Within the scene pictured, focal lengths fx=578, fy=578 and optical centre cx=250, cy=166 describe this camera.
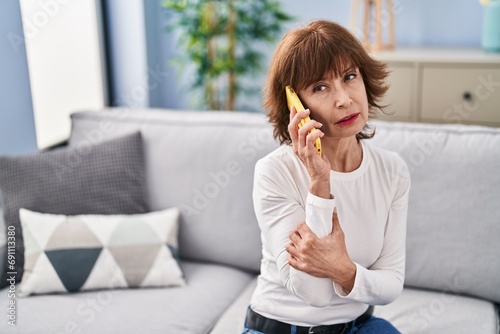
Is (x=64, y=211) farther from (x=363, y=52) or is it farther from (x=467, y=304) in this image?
(x=467, y=304)

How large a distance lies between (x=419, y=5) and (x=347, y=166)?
6.36ft

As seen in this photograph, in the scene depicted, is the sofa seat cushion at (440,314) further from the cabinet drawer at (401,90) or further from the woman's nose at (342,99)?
the cabinet drawer at (401,90)

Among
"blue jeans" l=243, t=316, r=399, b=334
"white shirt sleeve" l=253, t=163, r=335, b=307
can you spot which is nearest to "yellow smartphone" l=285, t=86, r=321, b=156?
"white shirt sleeve" l=253, t=163, r=335, b=307

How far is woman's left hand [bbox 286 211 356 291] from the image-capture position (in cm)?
119

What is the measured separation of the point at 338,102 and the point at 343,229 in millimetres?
290

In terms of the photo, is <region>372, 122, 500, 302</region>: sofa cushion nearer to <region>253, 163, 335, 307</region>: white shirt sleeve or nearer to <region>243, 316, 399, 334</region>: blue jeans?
<region>243, 316, 399, 334</region>: blue jeans

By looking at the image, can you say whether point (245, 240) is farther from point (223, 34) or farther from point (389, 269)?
point (223, 34)

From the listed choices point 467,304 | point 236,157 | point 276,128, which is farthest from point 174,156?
point 467,304

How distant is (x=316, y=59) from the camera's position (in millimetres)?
1208

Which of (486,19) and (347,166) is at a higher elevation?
(486,19)

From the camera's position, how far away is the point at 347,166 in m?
1.33

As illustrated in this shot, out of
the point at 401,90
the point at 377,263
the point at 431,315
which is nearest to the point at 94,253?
the point at 377,263

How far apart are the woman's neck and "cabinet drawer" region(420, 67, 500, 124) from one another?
136cm

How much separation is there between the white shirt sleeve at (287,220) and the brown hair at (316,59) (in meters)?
0.20
